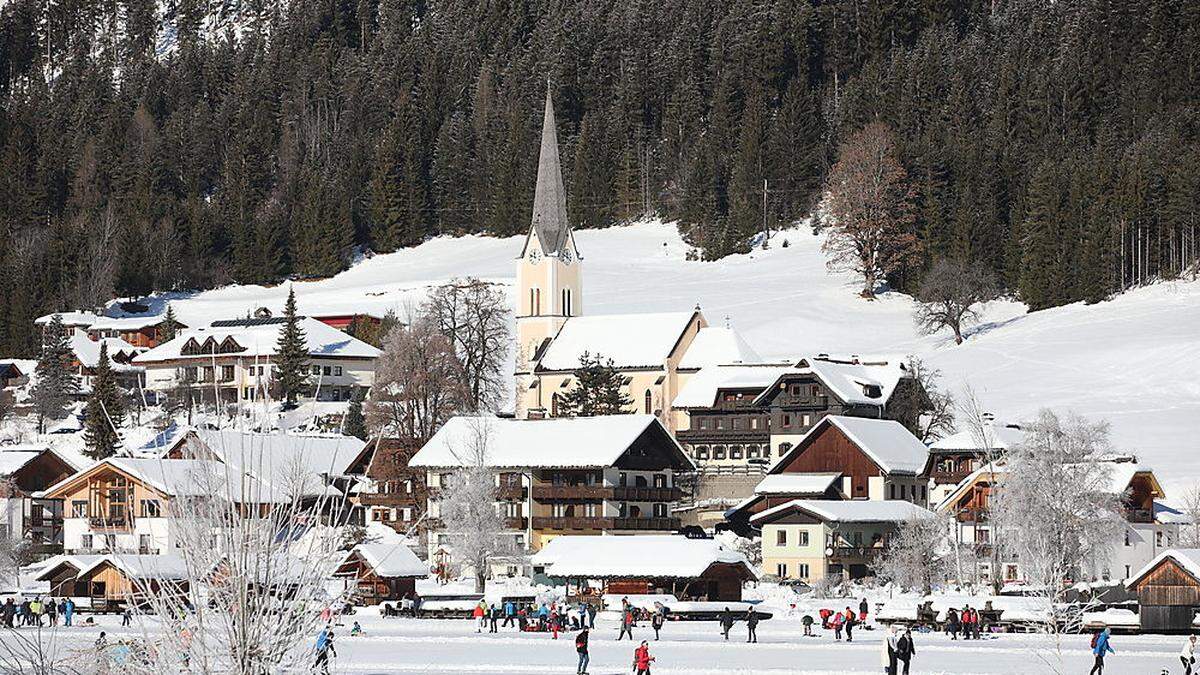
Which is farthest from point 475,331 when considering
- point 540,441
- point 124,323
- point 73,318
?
point 73,318

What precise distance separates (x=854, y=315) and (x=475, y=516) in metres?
42.9

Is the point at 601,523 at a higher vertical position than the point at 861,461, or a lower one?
lower

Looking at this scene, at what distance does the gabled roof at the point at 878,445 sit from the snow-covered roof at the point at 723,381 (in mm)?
8591

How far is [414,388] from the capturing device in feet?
264

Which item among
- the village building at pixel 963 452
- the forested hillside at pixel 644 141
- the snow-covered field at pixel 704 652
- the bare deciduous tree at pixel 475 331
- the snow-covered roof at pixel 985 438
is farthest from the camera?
the forested hillside at pixel 644 141

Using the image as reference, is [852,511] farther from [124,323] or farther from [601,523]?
[124,323]

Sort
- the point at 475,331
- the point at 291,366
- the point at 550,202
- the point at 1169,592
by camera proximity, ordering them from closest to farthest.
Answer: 1. the point at 1169,592
2. the point at 475,331
3. the point at 291,366
4. the point at 550,202

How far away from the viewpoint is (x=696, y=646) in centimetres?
4041

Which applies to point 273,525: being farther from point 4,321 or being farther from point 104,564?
point 4,321

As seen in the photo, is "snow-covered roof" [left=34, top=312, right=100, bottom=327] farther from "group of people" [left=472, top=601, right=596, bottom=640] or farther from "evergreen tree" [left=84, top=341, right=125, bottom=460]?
"group of people" [left=472, top=601, right=596, bottom=640]

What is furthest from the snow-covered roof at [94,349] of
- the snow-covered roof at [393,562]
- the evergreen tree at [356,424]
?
the snow-covered roof at [393,562]

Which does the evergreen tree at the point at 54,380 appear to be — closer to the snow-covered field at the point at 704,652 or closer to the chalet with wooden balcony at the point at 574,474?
the chalet with wooden balcony at the point at 574,474

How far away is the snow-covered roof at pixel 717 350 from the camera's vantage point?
88000 mm

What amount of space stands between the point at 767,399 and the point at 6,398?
150 feet
